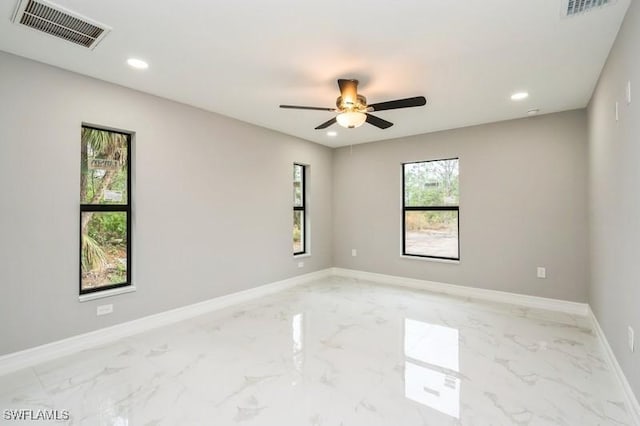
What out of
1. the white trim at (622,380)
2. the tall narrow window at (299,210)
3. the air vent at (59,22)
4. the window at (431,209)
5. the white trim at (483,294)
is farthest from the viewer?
the tall narrow window at (299,210)

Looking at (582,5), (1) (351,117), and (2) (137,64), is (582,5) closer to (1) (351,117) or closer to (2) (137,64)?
(1) (351,117)

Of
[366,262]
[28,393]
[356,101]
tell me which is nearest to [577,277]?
[366,262]

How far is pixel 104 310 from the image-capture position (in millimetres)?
3100

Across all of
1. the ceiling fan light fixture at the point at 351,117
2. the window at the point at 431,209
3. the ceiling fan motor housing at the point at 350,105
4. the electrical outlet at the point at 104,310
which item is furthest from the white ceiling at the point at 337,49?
the electrical outlet at the point at 104,310

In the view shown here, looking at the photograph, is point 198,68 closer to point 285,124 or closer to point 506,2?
point 285,124

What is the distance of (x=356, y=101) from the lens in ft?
9.96

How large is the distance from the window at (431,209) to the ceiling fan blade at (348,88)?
8.62 ft

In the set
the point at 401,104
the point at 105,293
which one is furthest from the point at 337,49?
the point at 105,293

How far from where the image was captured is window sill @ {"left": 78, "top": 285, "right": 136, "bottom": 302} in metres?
2.96

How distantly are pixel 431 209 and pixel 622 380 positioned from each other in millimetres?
3205

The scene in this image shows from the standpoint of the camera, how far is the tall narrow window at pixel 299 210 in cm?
558

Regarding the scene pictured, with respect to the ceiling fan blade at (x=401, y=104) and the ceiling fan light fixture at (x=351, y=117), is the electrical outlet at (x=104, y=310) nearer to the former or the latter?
the ceiling fan light fixture at (x=351, y=117)

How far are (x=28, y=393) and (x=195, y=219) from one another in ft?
6.94

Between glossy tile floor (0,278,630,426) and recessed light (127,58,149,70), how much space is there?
2.58 m
